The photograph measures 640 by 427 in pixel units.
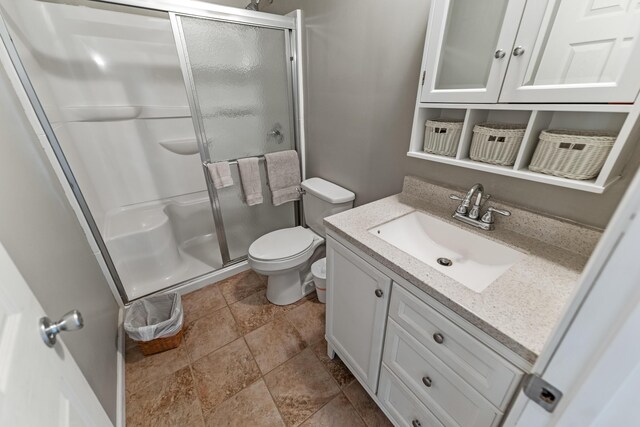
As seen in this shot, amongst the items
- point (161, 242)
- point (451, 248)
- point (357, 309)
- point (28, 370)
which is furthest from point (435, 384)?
point (161, 242)

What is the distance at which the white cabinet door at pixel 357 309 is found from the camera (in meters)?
0.96

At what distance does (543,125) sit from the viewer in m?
0.82

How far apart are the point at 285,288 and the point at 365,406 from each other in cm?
83

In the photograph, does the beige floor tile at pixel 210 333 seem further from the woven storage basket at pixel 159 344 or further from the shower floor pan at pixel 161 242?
the shower floor pan at pixel 161 242

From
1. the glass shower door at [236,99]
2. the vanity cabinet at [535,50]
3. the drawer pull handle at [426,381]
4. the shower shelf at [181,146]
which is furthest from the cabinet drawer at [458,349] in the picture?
the shower shelf at [181,146]

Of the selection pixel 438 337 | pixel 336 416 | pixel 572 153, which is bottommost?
pixel 336 416

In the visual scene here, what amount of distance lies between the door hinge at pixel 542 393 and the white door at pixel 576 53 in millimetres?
719

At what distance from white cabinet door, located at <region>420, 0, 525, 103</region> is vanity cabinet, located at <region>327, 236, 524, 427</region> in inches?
27.7

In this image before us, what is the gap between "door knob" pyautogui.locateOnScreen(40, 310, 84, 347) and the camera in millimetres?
535

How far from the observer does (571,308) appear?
1.07 ft

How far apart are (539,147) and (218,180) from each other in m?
1.70

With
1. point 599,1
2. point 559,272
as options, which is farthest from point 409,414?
point 599,1

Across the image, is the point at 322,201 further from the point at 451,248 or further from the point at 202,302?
the point at 202,302

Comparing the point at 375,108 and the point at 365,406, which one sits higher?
the point at 375,108
